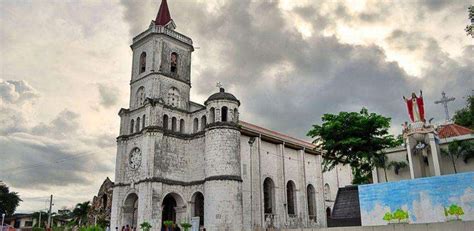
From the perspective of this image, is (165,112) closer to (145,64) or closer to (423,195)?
(145,64)

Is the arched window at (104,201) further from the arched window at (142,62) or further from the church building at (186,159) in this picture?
the arched window at (142,62)

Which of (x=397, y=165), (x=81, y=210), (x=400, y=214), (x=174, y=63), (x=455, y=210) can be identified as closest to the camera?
(x=455, y=210)

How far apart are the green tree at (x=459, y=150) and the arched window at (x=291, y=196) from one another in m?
16.2

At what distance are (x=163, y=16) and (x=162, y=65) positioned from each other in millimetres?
6224

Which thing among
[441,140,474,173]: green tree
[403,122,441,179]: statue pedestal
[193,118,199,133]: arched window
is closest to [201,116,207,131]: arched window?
[193,118,199,133]: arched window

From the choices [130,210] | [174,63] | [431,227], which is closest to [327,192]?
[130,210]

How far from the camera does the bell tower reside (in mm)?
35594

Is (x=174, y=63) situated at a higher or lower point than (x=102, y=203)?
higher

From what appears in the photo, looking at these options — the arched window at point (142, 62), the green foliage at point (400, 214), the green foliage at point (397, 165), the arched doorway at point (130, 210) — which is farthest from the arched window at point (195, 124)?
the green foliage at point (400, 214)

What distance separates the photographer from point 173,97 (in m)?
36.2

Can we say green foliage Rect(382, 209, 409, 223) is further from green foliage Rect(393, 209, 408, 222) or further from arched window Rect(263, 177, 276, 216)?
arched window Rect(263, 177, 276, 216)

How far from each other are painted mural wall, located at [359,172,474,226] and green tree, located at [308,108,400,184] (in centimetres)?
648

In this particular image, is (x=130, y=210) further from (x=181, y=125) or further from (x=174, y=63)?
(x=174, y=63)

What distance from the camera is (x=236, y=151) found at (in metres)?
32.6
